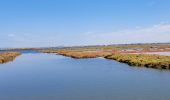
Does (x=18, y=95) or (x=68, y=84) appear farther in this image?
(x=68, y=84)

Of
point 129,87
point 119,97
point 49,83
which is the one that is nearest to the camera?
point 119,97

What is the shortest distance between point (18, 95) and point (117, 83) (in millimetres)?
7977

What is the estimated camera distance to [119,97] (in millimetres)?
19453

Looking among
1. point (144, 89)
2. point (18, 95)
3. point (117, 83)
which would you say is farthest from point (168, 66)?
point (18, 95)

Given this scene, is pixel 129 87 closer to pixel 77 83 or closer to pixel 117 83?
pixel 117 83

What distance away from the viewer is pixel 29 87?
24.8 meters

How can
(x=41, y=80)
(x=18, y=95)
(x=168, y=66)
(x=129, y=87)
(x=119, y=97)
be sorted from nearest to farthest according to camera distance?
(x=119, y=97)
(x=18, y=95)
(x=129, y=87)
(x=41, y=80)
(x=168, y=66)

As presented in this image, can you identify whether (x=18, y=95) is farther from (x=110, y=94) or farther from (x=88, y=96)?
(x=110, y=94)

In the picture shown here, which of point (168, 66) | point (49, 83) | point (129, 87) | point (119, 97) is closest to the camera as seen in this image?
point (119, 97)

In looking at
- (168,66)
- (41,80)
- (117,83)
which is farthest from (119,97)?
(168,66)

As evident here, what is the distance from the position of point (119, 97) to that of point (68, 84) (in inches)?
281

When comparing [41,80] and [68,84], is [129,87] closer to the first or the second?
[68,84]

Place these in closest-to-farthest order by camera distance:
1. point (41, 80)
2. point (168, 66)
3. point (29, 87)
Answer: point (29, 87), point (41, 80), point (168, 66)

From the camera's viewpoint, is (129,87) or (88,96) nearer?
(88,96)
